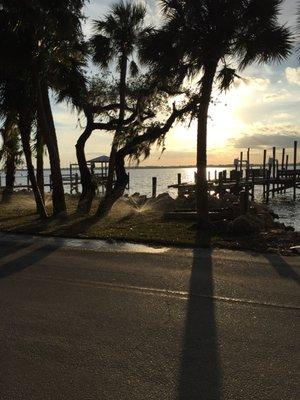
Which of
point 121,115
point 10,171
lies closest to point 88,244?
point 121,115

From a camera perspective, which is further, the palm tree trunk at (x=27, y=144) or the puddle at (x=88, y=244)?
the palm tree trunk at (x=27, y=144)

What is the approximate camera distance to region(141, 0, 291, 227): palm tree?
42.7 feet

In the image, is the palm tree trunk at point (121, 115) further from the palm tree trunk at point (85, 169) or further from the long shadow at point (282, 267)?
the long shadow at point (282, 267)

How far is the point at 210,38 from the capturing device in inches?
517

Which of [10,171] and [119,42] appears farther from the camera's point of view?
[10,171]

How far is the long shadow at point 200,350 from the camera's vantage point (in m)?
4.09

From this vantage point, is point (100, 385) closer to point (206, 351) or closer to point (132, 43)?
point (206, 351)

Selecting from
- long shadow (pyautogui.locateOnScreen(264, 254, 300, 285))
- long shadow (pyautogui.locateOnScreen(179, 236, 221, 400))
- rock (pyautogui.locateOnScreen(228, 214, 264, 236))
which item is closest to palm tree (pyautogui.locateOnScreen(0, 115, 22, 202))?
rock (pyautogui.locateOnScreen(228, 214, 264, 236))

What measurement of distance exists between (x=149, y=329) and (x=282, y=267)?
4084mm

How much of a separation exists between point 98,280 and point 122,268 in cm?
96

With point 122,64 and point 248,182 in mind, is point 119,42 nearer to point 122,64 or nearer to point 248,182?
point 122,64

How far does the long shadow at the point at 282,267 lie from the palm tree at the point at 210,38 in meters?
4.94

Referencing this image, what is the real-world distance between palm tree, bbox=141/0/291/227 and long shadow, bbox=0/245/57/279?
548 cm

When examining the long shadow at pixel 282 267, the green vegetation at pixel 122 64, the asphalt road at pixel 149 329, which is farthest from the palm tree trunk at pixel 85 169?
the asphalt road at pixel 149 329
